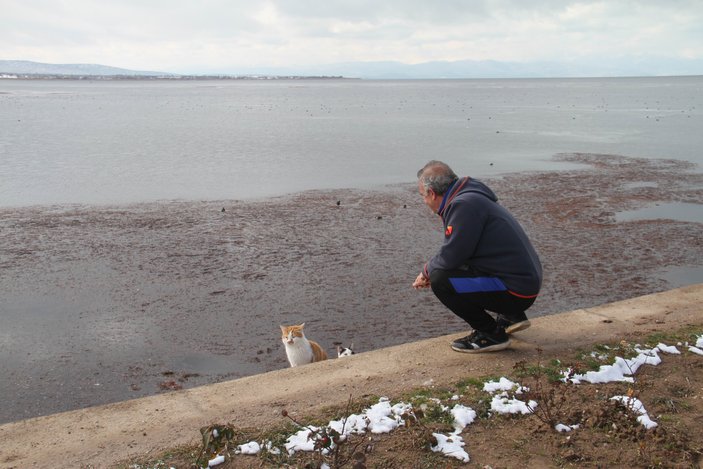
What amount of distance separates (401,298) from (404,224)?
342cm

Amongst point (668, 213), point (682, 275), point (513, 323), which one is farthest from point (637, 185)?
point (513, 323)

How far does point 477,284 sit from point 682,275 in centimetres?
545

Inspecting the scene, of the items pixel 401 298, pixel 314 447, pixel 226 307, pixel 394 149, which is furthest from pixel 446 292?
pixel 394 149

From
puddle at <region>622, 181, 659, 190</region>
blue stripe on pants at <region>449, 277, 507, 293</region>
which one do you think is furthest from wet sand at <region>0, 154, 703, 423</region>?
blue stripe on pants at <region>449, 277, 507, 293</region>

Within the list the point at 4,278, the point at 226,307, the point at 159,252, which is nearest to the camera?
the point at 226,307

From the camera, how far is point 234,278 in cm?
829

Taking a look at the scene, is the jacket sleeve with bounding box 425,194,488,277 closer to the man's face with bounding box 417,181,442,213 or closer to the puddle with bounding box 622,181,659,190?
the man's face with bounding box 417,181,442,213

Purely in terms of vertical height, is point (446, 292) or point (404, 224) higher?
point (446, 292)

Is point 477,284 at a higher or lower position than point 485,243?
lower

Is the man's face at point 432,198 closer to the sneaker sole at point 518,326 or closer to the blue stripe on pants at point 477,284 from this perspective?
the blue stripe on pants at point 477,284

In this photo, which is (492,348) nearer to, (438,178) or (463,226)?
(463,226)

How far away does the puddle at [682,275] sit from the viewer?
8219 mm

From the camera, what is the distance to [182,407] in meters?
4.18

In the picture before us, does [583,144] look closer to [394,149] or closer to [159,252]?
[394,149]
